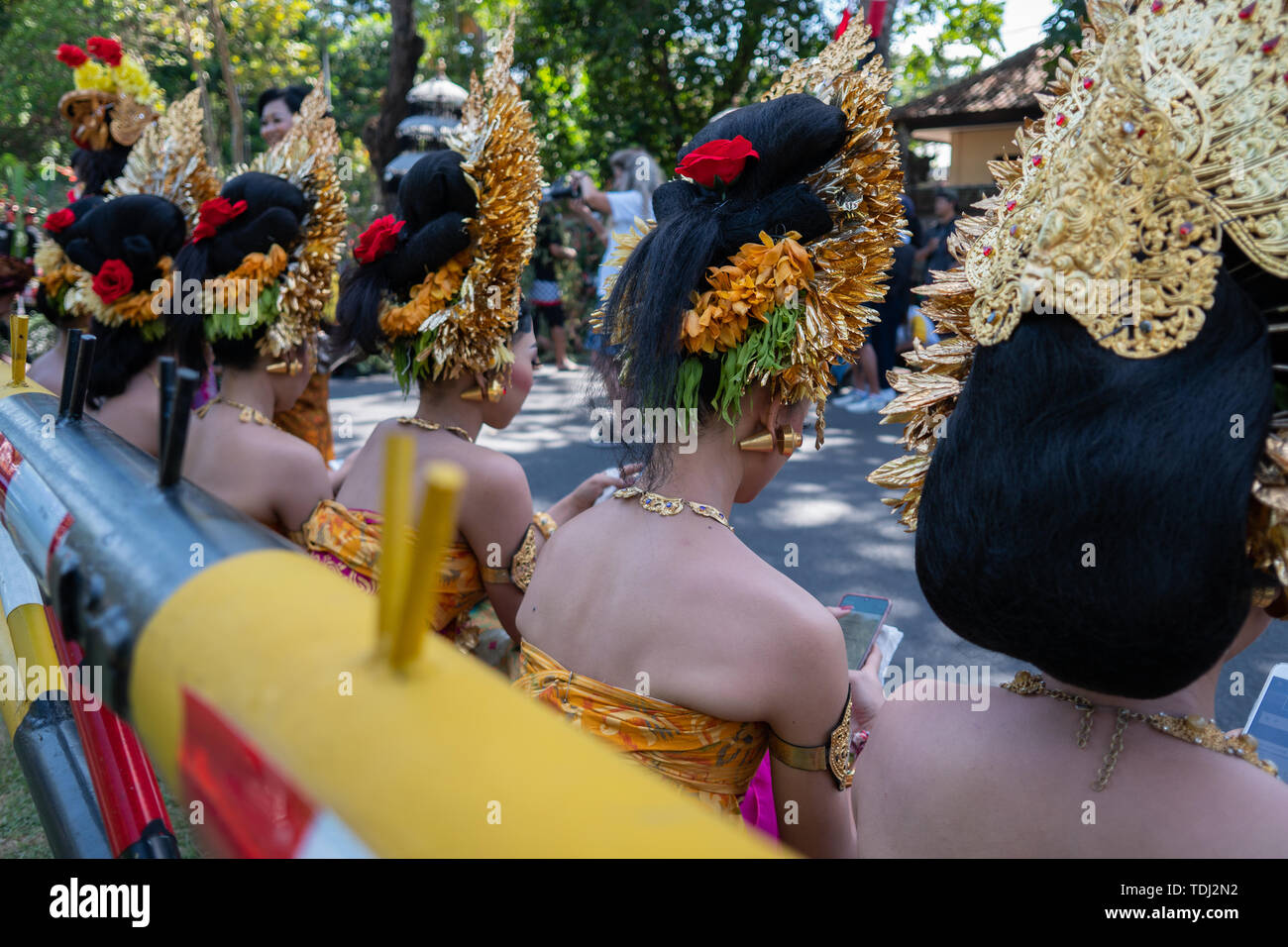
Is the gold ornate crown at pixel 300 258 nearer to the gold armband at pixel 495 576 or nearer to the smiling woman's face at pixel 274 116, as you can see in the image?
the gold armband at pixel 495 576

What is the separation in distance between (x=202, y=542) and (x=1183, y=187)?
3.43 feet

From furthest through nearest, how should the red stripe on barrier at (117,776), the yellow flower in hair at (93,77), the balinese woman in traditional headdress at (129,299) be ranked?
the yellow flower in hair at (93,77)
the balinese woman in traditional headdress at (129,299)
the red stripe on barrier at (117,776)

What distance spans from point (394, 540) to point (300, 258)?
2975 mm

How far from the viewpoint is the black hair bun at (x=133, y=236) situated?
3.25 meters

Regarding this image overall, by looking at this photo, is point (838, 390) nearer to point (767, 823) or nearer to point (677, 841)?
point (767, 823)

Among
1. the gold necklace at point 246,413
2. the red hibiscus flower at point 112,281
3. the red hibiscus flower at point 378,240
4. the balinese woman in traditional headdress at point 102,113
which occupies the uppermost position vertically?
the balinese woman in traditional headdress at point 102,113

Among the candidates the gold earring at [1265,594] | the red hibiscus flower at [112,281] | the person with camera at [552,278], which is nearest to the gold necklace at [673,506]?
the gold earring at [1265,594]

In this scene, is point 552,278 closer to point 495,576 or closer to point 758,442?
point 495,576

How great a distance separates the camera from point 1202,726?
1.06m

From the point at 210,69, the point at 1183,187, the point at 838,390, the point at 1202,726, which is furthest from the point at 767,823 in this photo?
the point at 210,69

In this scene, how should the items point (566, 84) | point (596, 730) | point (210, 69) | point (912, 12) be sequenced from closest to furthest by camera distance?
point (596, 730) → point (566, 84) → point (912, 12) → point (210, 69)

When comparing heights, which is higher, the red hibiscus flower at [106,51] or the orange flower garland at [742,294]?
the red hibiscus flower at [106,51]

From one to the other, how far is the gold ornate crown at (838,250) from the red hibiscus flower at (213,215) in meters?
1.80

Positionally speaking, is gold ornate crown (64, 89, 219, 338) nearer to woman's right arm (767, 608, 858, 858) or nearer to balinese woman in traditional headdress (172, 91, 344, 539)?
balinese woman in traditional headdress (172, 91, 344, 539)
